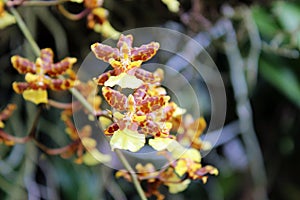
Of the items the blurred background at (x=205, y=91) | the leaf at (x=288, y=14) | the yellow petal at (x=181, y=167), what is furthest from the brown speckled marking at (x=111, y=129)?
the leaf at (x=288, y=14)

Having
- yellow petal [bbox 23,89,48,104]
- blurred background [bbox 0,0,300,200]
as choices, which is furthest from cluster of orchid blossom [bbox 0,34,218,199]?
blurred background [bbox 0,0,300,200]

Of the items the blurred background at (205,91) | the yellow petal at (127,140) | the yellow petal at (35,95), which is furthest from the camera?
the blurred background at (205,91)

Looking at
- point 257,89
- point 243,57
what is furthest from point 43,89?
point 257,89

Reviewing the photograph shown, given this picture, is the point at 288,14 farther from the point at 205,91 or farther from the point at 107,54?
the point at 107,54

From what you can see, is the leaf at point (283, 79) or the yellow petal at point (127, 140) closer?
the yellow petal at point (127, 140)

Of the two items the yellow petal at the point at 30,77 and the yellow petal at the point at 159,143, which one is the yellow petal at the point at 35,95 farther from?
the yellow petal at the point at 159,143

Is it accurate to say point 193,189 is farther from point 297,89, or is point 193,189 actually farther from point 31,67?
point 31,67

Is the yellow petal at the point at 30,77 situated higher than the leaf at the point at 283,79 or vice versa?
the yellow petal at the point at 30,77
